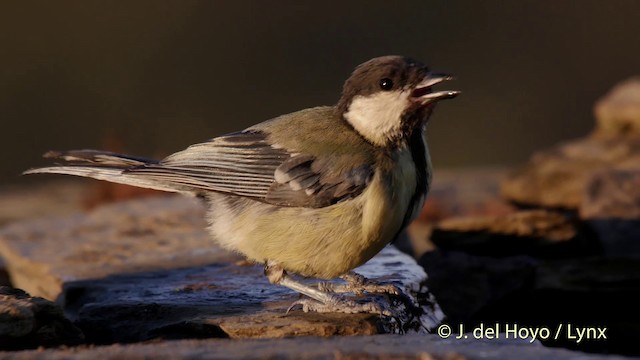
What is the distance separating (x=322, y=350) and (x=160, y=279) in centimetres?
175

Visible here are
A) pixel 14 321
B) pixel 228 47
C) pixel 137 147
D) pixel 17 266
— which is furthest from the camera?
pixel 228 47

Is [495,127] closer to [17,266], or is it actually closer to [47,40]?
[47,40]

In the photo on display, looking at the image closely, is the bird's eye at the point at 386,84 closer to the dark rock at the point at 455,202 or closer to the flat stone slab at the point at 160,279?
the flat stone slab at the point at 160,279

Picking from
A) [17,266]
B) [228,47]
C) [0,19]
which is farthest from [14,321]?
[0,19]

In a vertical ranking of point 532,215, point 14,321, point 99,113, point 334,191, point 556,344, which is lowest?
point 14,321

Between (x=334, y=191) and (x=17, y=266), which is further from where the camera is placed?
(x=17, y=266)

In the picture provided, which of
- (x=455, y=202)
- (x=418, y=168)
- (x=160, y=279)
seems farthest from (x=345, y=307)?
(x=455, y=202)

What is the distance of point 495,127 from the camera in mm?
14750

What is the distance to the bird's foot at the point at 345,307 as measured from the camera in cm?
491

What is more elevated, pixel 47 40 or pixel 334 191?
pixel 47 40

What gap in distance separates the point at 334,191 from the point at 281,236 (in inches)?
12.0

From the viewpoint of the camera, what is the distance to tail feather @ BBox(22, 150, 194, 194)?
5246 mm

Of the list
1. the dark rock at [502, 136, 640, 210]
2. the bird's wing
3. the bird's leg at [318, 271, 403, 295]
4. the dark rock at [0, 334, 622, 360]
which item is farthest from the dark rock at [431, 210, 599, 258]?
the dark rock at [0, 334, 622, 360]

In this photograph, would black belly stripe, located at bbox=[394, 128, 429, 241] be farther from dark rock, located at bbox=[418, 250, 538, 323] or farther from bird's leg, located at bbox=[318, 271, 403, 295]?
dark rock, located at bbox=[418, 250, 538, 323]
